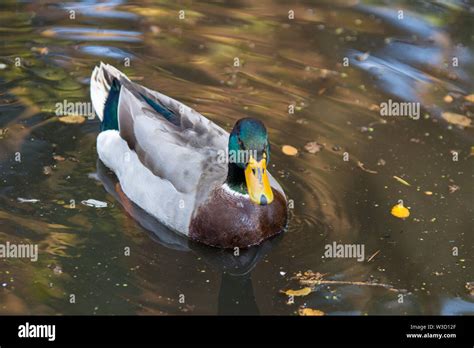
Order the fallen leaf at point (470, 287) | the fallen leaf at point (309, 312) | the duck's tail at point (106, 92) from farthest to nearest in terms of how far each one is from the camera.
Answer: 1. the duck's tail at point (106, 92)
2. the fallen leaf at point (470, 287)
3. the fallen leaf at point (309, 312)

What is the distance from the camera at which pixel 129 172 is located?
8523mm

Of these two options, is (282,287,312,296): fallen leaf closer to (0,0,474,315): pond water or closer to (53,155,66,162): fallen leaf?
(0,0,474,315): pond water

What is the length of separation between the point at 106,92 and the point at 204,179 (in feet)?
6.21

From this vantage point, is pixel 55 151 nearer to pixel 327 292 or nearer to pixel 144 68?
pixel 144 68

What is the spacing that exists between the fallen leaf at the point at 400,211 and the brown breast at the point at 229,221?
1.11m

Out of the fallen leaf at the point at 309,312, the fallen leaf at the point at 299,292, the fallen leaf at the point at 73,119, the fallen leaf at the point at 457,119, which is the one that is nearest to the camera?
the fallen leaf at the point at 309,312

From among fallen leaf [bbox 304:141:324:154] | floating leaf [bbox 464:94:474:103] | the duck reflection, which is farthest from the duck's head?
Answer: floating leaf [bbox 464:94:474:103]

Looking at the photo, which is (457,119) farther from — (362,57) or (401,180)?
(362,57)

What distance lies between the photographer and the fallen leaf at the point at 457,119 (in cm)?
979

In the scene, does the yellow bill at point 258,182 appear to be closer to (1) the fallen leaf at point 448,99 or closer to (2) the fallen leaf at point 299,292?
(2) the fallen leaf at point 299,292

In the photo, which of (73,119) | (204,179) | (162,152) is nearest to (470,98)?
(204,179)

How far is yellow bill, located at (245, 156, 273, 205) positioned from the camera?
24.8 ft

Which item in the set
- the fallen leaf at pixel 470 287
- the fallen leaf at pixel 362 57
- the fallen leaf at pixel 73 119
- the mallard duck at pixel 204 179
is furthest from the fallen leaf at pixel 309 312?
the fallen leaf at pixel 362 57

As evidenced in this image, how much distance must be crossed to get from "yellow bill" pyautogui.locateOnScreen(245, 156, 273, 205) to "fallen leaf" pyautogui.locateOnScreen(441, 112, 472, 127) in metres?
2.84
